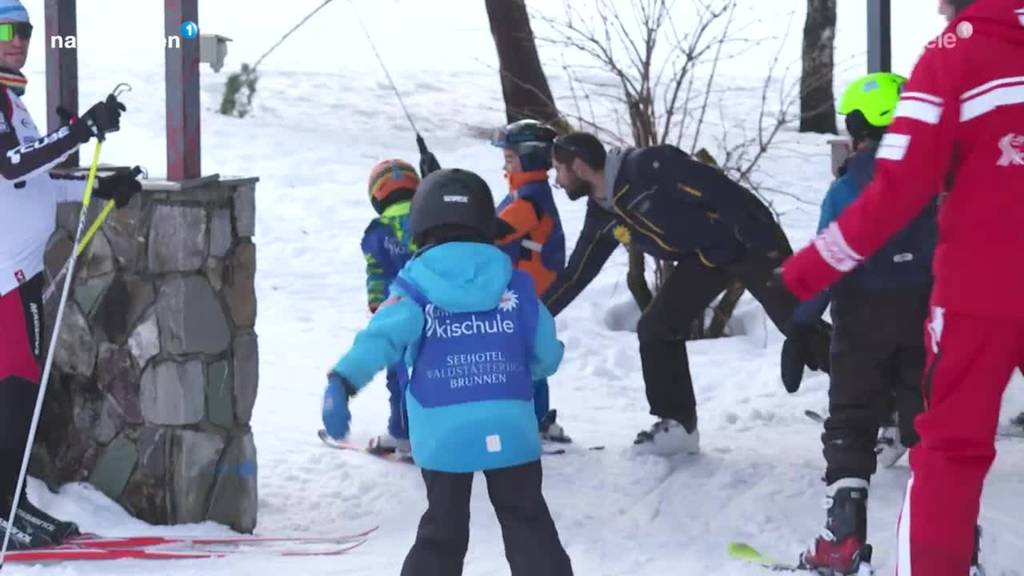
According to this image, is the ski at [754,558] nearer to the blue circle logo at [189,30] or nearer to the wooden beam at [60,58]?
the blue circle logo at [189,30]

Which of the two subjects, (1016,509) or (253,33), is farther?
(253,33)

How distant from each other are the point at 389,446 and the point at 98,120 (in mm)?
2212

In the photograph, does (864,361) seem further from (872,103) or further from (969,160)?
(969,160)

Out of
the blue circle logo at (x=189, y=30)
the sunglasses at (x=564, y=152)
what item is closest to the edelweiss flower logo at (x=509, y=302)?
the blue circle logo at (x=189, y=30)

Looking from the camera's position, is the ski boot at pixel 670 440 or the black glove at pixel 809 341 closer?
the black glove at pixel 809 341

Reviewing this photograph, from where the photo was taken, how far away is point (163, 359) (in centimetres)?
564

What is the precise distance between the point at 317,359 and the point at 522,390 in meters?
4.93

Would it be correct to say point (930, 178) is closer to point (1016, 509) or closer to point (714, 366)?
point (1016, 509)

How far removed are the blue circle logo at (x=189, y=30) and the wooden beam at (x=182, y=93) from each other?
0.4 inches

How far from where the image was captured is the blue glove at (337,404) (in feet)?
13.6

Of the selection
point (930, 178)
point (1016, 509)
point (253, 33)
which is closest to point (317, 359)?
point (1016, 509)

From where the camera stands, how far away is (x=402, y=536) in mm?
5750

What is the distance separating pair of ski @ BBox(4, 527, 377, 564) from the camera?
17.2 ft

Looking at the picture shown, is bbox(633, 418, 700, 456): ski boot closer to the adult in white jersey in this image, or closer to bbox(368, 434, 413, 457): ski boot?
bbox(368, 434, 413, 457): ski boot
